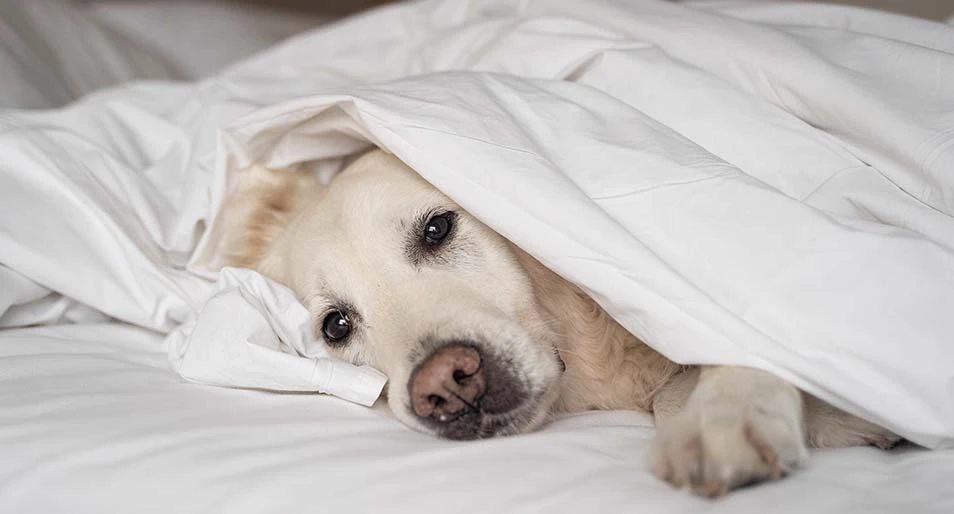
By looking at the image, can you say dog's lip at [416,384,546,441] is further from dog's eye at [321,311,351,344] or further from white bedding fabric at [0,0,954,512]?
dog's eye at [321,311,351,344]

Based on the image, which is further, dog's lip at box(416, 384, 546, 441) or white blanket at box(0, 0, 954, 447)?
dog's lip at box(416, 384, 546, 441)

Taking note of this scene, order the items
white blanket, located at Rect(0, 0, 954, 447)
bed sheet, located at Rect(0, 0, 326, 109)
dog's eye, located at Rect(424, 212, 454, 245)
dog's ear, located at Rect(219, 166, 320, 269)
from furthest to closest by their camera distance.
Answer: bed sheet, located at Rect(0, 0, 326, 109) → dog's ear, located at Rect(219, 166, 320, 269) → dog's eye, located at Rect(424, 212, 454, 245) → white blanket, located at Rect(0, 0, 954, 447)

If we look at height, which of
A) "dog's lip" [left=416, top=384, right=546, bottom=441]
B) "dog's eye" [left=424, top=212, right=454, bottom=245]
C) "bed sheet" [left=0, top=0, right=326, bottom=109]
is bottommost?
"bed sheet" [left=0, top=0, right=326, bottom=109]

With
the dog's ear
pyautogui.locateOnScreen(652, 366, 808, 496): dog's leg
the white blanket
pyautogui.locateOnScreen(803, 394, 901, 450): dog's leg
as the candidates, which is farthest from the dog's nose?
the dog's ear

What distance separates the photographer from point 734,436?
1.09 m

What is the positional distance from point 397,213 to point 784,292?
73cm

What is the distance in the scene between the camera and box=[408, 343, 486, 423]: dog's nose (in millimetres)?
1322

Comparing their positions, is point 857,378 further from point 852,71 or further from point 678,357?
point 852,71

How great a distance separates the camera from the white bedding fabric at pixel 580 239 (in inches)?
44.3

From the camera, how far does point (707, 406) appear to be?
1.16 m

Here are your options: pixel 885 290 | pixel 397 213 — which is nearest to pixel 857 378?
pixel 885 290

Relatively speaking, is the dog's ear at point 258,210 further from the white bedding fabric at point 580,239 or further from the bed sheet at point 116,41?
the bed sheet at point 116,41

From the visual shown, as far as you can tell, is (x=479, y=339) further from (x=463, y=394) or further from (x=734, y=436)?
(x=734, y=436)

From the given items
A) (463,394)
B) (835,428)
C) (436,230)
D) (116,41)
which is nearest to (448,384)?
(463,394)
